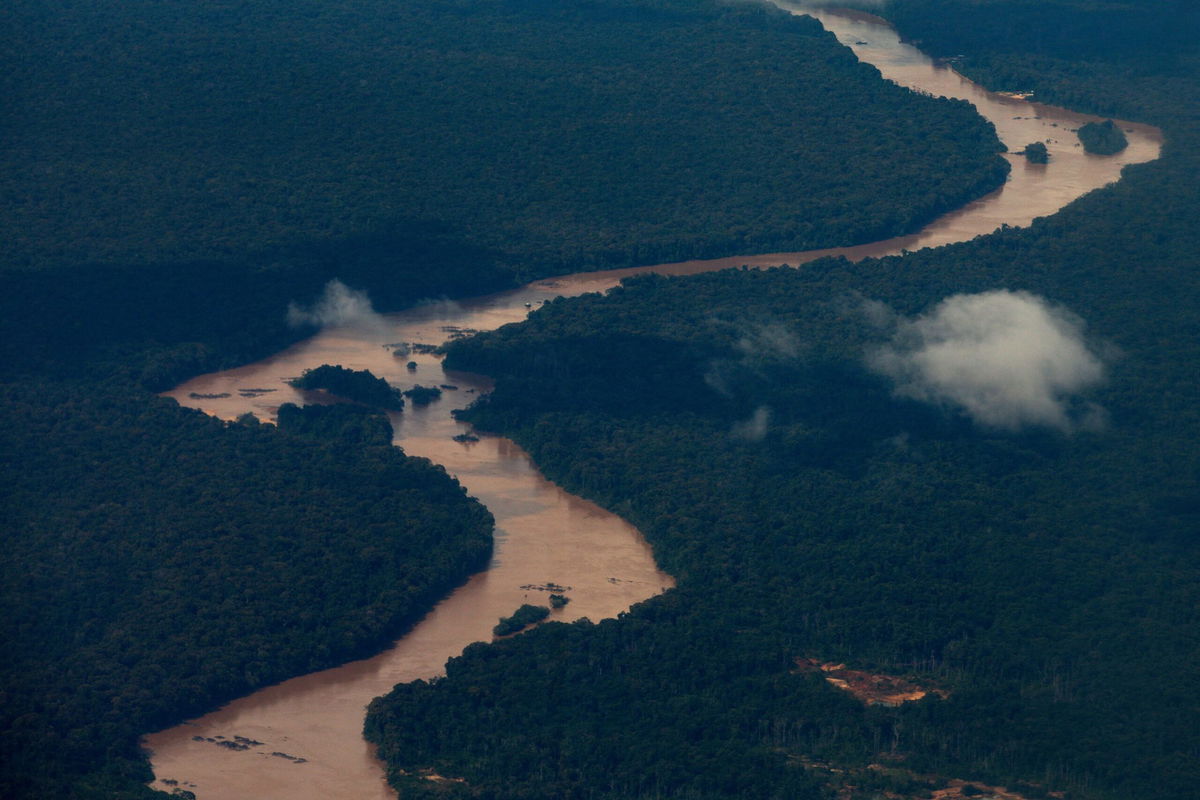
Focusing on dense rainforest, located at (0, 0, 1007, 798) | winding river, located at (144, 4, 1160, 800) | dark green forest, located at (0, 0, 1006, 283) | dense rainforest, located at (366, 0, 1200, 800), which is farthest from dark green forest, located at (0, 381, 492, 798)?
dark green forest, located at (0, 0, 1006, 283)

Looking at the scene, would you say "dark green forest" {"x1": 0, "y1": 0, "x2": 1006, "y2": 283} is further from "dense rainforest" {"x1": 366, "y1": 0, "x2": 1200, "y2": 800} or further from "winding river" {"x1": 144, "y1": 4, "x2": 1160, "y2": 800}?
"dense rainforest" {"x1": 366, "y1": 0, "x2": 1200, "y2": 800}

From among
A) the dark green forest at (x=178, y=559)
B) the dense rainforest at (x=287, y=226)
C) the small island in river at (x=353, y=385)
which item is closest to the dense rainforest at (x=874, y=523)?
the small island in river at (x=353, y=385)

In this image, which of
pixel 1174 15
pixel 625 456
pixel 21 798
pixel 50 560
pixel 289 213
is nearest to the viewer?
pixel 21 798

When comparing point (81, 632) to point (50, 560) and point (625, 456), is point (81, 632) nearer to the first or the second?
point (50, 560)

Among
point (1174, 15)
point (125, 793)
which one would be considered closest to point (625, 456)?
point (125, 793)

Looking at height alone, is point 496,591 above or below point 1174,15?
below

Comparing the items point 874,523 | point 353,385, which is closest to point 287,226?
point 353,385
